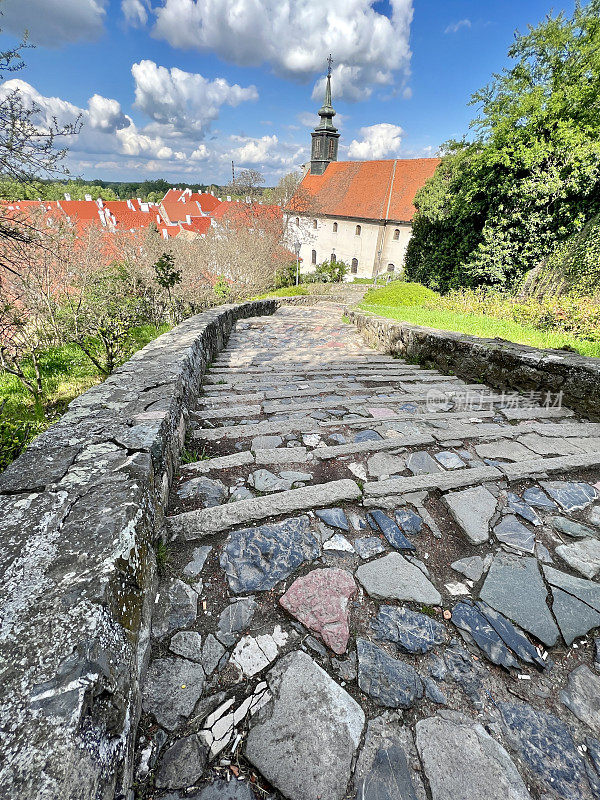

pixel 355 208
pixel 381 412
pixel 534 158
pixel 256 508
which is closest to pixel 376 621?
pixel 256 508

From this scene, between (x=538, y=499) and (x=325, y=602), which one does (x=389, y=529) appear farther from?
(x=538, y=499)

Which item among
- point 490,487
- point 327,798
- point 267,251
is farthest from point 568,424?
point 267,251

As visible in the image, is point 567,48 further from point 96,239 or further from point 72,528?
point 72,528

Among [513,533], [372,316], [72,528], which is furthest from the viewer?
[372,316]

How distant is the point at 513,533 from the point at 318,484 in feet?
3.58

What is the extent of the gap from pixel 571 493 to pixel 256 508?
6.41 ft

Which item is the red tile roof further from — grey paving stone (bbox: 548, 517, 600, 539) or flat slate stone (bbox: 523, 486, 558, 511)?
grey paving stone (bbox: 548, 517, 600, 539)

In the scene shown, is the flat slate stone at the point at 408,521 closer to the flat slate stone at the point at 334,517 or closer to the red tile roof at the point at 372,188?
the flat slate stone at the point at 334,517

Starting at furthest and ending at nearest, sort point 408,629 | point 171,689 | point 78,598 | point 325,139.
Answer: point 325,139 → point 408,629 → point 171,689 → point 78,598

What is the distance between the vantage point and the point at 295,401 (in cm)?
383

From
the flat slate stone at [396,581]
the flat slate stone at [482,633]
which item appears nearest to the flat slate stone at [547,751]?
the flat slate stone at [482,633]

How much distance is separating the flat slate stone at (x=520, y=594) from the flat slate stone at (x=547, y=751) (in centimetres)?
31

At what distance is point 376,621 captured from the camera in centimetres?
149

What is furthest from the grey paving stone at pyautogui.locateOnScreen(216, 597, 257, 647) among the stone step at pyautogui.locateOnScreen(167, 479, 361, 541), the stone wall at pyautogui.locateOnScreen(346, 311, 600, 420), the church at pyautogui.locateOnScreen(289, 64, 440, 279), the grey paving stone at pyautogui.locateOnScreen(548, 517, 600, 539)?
the church at pyautogui.locateOnScreen(289, 64, 440, 279)
